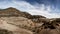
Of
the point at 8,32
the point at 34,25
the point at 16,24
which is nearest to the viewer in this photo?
the point at 8,32

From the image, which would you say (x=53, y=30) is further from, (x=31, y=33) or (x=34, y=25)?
(x=34, y=25)

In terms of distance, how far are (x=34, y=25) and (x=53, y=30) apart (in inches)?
110

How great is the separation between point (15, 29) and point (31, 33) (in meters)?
1.32

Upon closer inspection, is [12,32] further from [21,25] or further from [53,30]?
[53,30]

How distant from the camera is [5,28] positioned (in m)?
11.1

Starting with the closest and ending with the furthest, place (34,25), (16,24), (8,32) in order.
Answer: (8,32), (16,24), (34,25)

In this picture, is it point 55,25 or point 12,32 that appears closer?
point 12,32

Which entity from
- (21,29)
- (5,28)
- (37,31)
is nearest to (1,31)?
(5,28)

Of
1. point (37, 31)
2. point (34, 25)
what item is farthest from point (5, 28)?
point (34, 25)

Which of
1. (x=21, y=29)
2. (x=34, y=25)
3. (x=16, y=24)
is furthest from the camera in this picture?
(x=34, y=25)

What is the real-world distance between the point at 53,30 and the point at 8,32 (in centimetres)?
343

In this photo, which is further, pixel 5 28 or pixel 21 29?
pixel 21 29

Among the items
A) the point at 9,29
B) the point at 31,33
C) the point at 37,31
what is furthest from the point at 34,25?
the point at 9,29

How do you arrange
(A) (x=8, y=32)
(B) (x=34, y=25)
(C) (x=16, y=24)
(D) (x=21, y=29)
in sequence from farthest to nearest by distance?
(B) (x=34, y=25), (C) (x=16, y=24), (D) (x=21, y=29), (A) (x=8, y=32)
